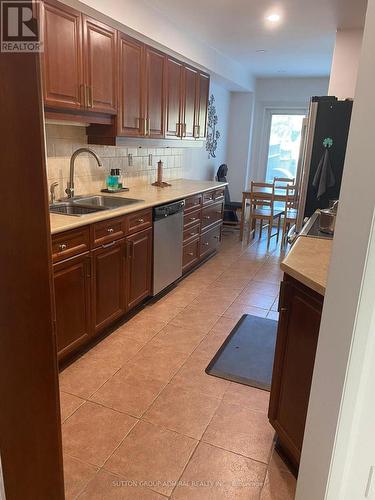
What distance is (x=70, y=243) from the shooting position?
2.26m

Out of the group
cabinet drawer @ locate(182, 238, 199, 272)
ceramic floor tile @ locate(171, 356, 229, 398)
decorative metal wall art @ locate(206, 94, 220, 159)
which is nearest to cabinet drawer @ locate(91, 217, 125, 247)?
ceramic floor tile @ locate(171, 356, 229, 398)

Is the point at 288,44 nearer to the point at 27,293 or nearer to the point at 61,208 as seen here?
the point at 61,208

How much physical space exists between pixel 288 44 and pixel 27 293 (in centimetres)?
451

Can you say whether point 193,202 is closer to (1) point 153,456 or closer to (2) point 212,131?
(2) point 212,131

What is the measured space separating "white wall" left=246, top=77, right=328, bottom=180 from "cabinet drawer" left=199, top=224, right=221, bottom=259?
99.1 inches

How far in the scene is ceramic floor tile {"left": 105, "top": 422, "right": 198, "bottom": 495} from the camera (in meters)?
1.67

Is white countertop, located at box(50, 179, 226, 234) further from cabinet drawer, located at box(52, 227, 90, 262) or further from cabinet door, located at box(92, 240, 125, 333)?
cabinet door, located at box(92, 240, 125, 333)

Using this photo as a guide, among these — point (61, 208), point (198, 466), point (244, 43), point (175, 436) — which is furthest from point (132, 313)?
point (244, 43)

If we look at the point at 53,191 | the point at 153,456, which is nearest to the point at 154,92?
the point at 53,191

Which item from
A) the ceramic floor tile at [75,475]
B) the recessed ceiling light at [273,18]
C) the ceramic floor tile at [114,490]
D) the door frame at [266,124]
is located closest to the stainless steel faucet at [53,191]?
the ceramic floor tile at [75,475]

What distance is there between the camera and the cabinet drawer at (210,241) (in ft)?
14.8

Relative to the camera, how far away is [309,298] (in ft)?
4.99

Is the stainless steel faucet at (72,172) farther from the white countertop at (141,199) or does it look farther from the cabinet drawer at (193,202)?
the cabinet drawer at (193,202)

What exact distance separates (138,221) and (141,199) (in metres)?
0.37
